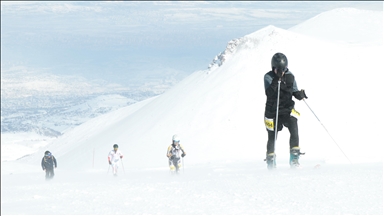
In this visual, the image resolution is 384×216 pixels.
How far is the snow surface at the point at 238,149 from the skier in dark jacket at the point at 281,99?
59 centimetres

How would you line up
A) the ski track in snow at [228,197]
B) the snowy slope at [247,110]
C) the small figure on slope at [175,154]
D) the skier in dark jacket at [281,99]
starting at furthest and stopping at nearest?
the snowy slope at [247,110] → the small figure on slope at [175,154] → the skier in dark jacket at [281,99] → the ski track in snow at [228,197]

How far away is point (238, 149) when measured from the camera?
3403 cm

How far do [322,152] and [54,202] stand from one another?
966 inches

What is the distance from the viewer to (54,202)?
874cm

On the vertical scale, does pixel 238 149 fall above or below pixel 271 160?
above

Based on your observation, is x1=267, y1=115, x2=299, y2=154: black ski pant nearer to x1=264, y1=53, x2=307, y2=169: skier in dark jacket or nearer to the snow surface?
x1=264, y1=53, x2=307, y2=169: skier in dark jacket

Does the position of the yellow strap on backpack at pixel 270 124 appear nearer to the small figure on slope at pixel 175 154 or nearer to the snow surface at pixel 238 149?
the snow surface at pixel 238 149

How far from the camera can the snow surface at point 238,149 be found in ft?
26.0

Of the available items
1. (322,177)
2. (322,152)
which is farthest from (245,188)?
(322,152)

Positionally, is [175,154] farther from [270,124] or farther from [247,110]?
[247,110]

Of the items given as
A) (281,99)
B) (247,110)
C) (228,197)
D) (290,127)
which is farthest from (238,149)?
(228,197)

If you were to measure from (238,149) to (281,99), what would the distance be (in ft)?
75.6

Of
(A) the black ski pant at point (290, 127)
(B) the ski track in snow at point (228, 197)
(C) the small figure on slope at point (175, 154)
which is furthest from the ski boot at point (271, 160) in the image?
(C) the small figure on slope at point (175, 154)

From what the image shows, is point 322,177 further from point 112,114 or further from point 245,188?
point 112,114
